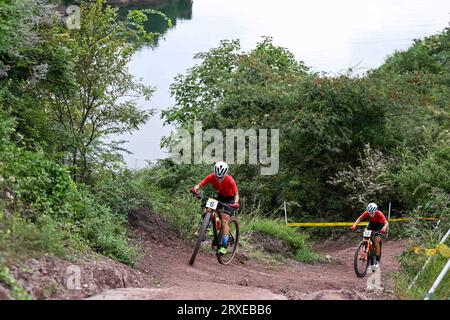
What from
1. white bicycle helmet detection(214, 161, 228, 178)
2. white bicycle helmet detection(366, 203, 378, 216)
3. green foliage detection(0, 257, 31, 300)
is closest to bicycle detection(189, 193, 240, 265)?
white bicycle helmet detection(214, 161, 228, 178)

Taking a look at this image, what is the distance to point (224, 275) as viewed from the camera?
12172 mm

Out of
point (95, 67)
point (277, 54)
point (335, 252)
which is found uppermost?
point (277, 54)

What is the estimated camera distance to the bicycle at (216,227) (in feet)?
39.2

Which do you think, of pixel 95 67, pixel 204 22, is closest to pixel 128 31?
pixel 95 67

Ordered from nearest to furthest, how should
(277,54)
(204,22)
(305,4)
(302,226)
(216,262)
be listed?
(216,262) < (302,226) < (277,54) < (204,22) < (305,4)

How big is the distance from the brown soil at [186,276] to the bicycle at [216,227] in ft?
0.68

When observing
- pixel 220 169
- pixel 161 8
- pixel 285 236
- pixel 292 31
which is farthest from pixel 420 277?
pixel 161 8

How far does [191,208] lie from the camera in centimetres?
1494

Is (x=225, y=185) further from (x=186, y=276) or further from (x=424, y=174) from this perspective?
(x=424, y=174)

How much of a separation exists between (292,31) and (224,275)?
45647mm

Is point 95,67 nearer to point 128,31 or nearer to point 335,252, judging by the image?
point 128,31

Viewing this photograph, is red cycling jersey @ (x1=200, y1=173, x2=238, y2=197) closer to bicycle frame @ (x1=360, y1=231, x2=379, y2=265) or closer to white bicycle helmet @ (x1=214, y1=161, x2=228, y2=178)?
white bicycle helmet @ (x1=214, y1=161, x2=228, y2=178)

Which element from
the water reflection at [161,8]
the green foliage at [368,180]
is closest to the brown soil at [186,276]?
Answer: the green foliage at [368,180]
